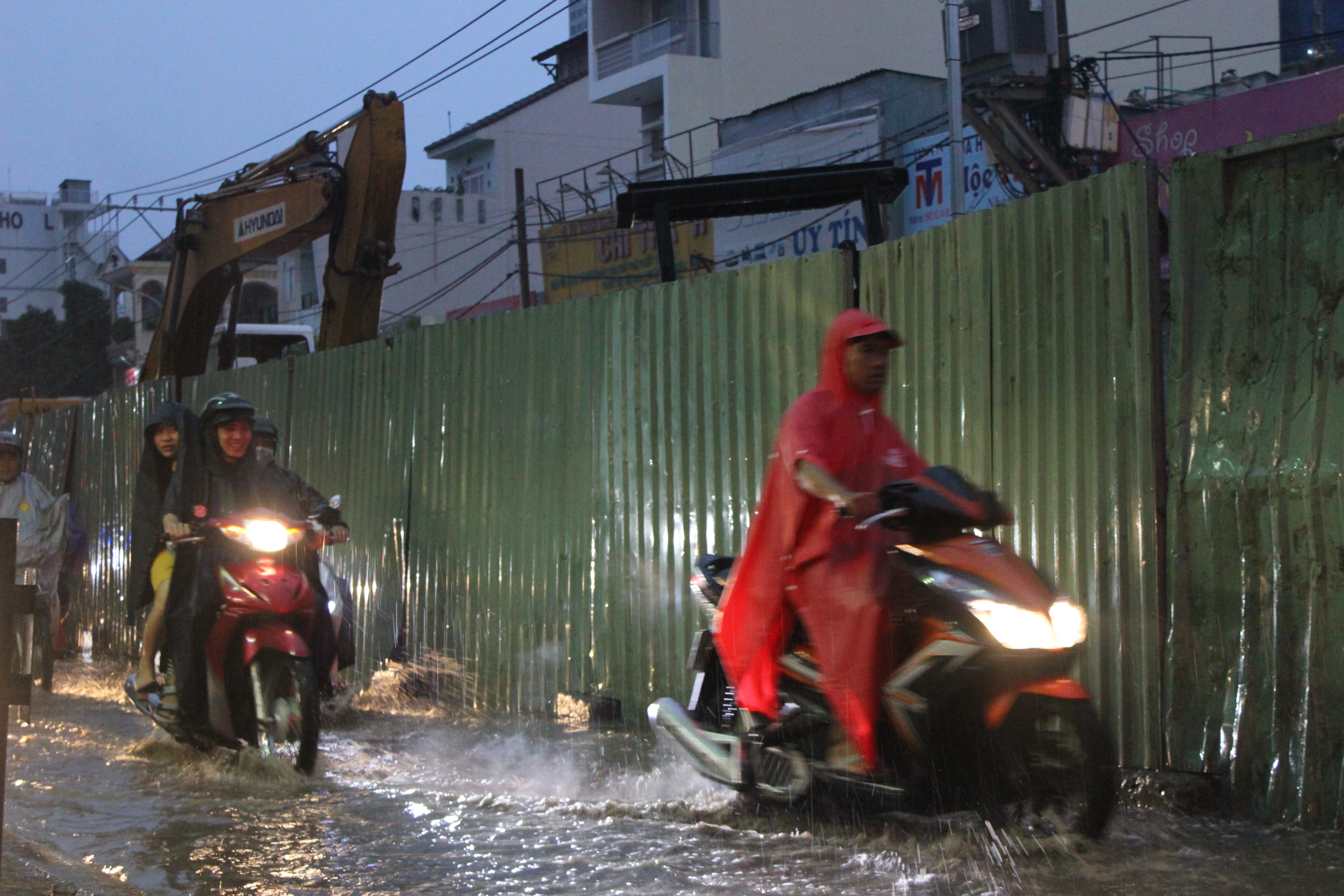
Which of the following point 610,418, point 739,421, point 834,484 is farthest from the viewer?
point 610,418

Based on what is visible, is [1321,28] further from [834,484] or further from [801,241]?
[834,484]

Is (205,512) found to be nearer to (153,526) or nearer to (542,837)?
(153,526)

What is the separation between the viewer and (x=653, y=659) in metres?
7.57

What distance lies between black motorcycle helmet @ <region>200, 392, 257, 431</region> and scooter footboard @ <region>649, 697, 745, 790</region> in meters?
3.01

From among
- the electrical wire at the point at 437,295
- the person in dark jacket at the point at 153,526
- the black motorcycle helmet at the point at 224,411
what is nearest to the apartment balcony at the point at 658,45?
the electrical wire at the point at 437,295

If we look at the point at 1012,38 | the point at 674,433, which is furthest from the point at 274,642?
the point at 1012,38

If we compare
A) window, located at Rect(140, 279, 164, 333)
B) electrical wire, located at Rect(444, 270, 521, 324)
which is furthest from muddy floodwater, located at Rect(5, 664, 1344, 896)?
window, located at Rect(140, 279, 164, 333)

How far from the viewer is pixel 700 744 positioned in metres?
5.21

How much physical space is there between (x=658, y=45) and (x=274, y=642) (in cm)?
3341

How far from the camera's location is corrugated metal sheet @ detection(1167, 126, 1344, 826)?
15.3 feet

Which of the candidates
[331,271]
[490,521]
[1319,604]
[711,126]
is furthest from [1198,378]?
[711,126]

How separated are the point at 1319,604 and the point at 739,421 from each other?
312 cm

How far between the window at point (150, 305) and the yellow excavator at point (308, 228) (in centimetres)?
4771

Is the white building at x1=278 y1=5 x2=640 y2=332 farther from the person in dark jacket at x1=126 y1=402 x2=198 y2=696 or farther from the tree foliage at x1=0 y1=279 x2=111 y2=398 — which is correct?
the person in dark jacket at x1=126 y1=402 x2=198 y2=696
